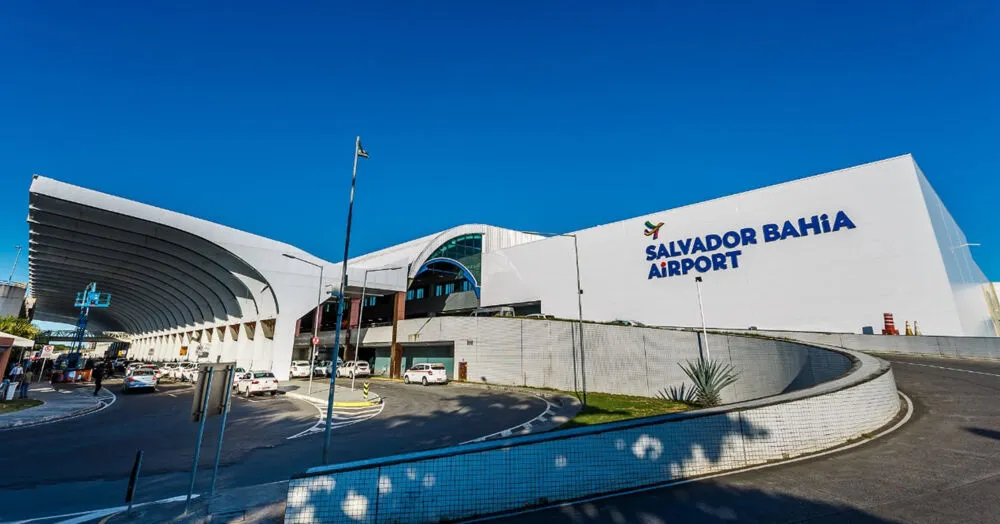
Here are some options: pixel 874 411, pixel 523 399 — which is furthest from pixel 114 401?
pixel 874 411

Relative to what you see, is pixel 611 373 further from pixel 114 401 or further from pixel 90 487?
pixel 114 401

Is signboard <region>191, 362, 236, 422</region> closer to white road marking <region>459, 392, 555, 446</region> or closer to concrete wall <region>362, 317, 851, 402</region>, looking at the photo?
white road marking <region>459, 392, 555, 446</region>

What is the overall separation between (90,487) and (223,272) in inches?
1508

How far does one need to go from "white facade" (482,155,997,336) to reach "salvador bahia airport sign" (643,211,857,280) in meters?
0.09

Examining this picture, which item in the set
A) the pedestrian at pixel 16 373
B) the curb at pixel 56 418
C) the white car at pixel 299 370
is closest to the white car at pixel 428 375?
the white car at pixel 299 370

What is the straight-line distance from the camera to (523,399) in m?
24.4

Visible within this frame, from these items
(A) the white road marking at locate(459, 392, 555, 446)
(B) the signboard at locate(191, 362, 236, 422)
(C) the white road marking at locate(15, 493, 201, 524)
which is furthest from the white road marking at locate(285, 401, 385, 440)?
(B) the signboard at locate(191, 362, 236, 422)

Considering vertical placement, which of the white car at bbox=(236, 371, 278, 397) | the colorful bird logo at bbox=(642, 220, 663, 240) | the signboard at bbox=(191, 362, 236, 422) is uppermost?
the colorful bird logo at bbox=(642, 220, 663, 240)

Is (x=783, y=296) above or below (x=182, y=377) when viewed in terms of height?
above

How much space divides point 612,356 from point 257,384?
22.2 metres

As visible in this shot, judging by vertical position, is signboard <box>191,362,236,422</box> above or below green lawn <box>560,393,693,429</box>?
above

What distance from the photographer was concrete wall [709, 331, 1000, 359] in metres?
23.3

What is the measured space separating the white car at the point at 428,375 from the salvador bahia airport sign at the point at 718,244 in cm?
2078

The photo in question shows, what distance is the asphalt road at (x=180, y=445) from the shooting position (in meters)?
8.84
